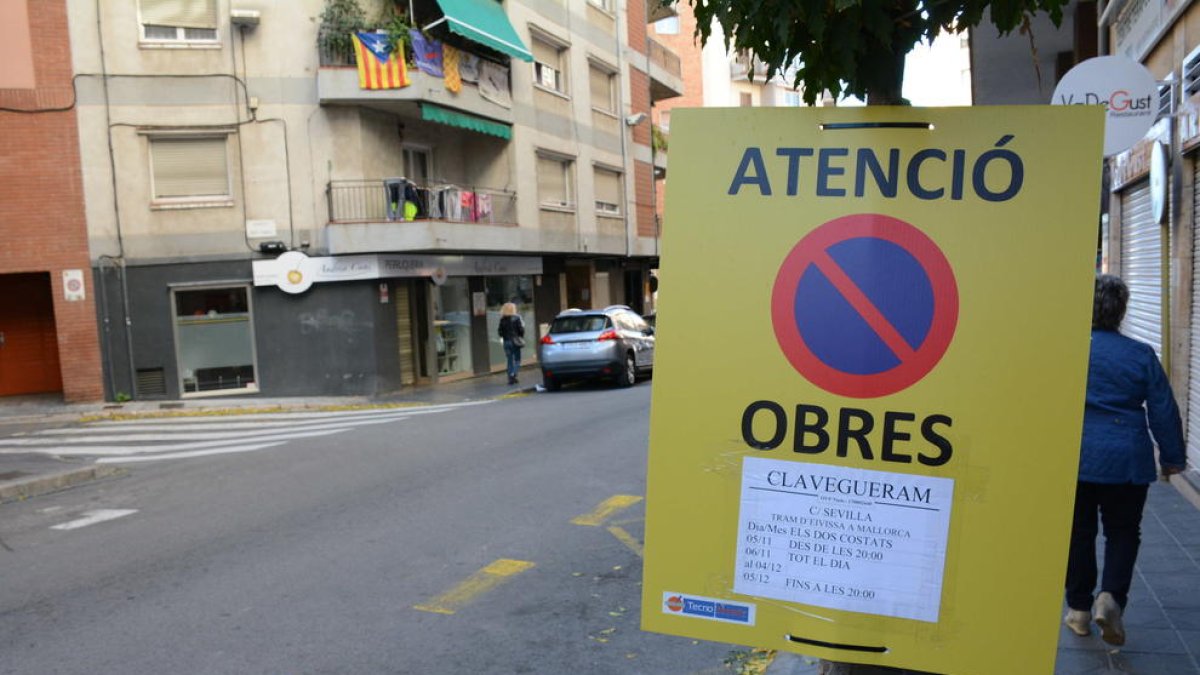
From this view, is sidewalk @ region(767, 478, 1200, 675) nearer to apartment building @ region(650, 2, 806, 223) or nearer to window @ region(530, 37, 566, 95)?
window @ region(530, 37, 566, 95)

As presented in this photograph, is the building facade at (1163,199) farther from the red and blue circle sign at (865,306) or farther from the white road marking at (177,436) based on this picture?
the white road marking at (177,436)

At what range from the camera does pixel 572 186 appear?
87.2 feet

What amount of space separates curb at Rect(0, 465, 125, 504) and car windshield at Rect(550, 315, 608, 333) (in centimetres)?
924

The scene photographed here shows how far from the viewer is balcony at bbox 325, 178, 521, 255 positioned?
18531 millimetres

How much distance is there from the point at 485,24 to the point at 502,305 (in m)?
7.02

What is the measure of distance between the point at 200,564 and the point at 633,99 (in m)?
26.8

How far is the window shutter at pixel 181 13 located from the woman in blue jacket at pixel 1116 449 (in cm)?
1815

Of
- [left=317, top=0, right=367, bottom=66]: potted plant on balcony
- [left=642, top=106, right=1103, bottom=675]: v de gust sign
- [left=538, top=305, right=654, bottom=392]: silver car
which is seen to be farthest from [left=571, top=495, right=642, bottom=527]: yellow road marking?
[left=317, top=0, right=367, bottom=66]: potted plant on balcony

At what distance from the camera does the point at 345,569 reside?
19.7ft

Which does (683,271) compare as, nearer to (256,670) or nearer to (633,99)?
(256,670)

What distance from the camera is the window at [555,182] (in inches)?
994

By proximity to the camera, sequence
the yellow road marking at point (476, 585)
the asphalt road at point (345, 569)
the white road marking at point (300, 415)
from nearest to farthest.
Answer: the asphalt road at point (345, 569) < the yellow road marking at point (476, 585) < the white road marking at point (300, 415)

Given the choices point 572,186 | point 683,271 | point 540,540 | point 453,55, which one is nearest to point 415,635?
point 540,540

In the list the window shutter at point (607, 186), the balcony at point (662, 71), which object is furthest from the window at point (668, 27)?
the window shutter at point (607, 186)
